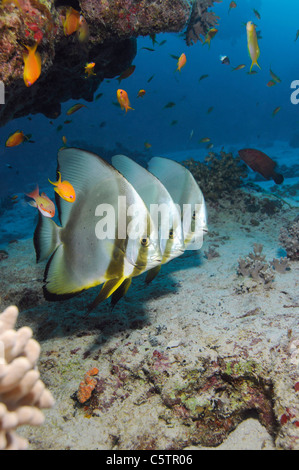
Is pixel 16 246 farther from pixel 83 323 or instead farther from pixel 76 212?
pixel 76 212

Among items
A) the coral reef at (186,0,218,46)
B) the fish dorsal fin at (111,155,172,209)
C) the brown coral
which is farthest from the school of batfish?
the coral reef at (186,0,218,46)

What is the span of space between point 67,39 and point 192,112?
64.4 meters

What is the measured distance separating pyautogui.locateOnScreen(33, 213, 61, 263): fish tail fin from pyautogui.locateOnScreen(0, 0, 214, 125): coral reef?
73.7 inches

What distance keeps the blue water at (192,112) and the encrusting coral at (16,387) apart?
15.5 m

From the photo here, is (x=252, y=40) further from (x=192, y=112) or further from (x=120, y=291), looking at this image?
(x=192, y=112)

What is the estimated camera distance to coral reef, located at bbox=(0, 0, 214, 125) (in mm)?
2932

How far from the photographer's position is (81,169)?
7.10 ft

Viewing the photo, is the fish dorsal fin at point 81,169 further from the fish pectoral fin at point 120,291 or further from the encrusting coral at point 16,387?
the encrusting coral at point 16,387

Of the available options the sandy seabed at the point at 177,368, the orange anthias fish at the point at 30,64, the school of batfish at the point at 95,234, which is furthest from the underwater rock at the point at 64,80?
the sandy seabed at the point at 177,368

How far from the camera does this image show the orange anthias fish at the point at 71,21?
3.90 metres

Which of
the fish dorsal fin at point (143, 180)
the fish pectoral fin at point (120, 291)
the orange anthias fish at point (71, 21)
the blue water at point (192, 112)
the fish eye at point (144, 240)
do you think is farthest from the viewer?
the blue water at point (192, 112)

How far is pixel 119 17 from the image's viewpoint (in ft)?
14.9

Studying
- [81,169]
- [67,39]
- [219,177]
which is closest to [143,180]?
[81,169]

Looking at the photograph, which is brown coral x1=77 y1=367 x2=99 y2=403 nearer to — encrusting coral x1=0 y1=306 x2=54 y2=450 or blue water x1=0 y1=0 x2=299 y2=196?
encrusting coral x1=0 y1=306 x2=54 y2=450
